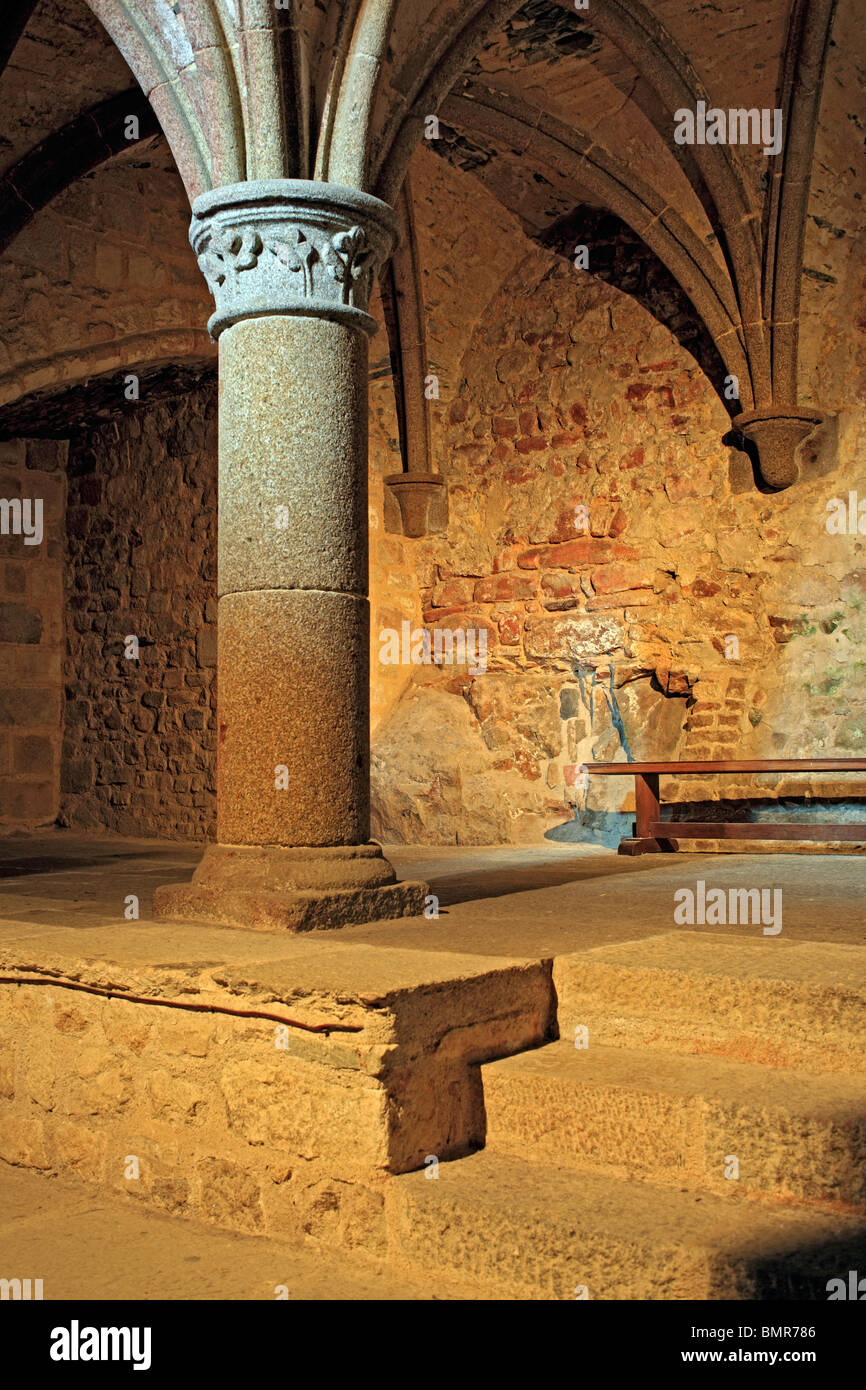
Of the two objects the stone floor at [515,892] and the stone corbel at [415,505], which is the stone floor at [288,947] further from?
the stone corbel at [415,505]

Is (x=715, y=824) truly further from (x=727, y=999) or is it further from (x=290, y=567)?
(x=727, y=999)

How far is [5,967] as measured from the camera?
10.00ft

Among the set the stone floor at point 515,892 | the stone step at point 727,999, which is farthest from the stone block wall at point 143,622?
the stone step at point 727,999

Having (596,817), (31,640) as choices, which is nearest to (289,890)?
(596,817)

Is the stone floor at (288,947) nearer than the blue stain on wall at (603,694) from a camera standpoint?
Yes

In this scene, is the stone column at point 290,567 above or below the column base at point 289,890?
above

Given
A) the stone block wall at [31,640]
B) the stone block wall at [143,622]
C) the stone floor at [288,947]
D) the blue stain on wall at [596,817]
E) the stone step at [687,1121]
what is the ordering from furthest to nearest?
the stone block wall at [31,640], the stone block wall at [143,622], the blue stain on wall at [596,817], the stone floor at [288,947], the stone step at [687,1121]

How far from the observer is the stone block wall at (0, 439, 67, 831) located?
8.71 m

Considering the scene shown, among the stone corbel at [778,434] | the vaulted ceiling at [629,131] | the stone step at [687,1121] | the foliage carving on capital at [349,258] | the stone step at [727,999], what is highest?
the vaulted ceiling at [629,131]

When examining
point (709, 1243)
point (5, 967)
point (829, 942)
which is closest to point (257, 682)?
point (5, 967)

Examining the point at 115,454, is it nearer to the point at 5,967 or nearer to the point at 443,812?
the point at 443,812

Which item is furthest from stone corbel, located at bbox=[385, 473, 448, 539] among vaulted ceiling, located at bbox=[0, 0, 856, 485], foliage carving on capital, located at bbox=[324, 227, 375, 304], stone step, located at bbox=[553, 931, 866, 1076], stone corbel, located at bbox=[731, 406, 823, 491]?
stone step, located at bbox=[553, 931, 866, 1076]

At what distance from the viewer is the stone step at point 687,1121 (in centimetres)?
211

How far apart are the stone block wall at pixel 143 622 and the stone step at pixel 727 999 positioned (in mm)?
5431
